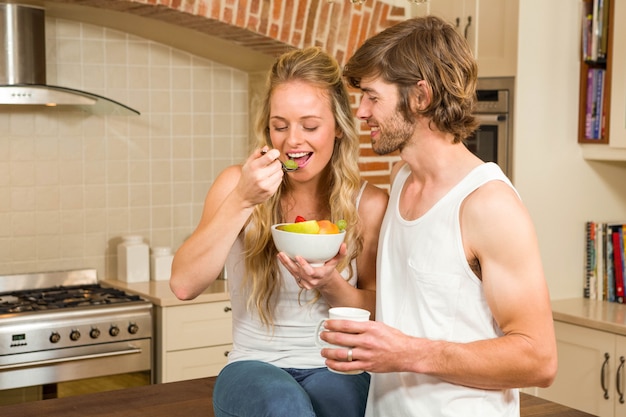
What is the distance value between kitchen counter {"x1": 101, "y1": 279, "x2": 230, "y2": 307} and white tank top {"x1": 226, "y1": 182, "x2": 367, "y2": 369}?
1.66 metres

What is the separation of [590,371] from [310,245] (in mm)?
2221

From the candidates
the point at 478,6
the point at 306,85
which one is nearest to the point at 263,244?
the point at 306,85

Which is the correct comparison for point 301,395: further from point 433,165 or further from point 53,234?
point 53,234

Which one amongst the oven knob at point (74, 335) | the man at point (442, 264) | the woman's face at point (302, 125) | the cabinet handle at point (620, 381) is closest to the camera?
the man at point (442, 264)

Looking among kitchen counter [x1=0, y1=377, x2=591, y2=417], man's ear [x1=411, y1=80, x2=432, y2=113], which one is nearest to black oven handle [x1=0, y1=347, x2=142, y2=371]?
kitchen counter [x1=0, y1=377, x2=591, y2=417]

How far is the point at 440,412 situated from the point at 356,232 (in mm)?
573

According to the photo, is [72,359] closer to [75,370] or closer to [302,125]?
[75,370]

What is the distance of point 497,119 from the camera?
3.97 m

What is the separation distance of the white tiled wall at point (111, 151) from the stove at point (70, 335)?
359 mm

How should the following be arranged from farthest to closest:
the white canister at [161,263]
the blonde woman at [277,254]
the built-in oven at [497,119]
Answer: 1. the white canister at [161,263]
2. the built-in oven at [497,119]
3. the blonde woman at [277,254]

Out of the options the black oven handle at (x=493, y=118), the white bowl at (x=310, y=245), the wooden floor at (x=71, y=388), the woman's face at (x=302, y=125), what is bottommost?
the wooden floor at (x=71, y=388)

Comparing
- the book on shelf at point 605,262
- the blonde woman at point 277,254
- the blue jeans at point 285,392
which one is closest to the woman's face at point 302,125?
the blonde woman at point 277,254

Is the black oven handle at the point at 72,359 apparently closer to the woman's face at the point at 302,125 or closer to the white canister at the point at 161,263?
the white canister at the point at 161,263

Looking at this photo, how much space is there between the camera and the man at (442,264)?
1810 mm
